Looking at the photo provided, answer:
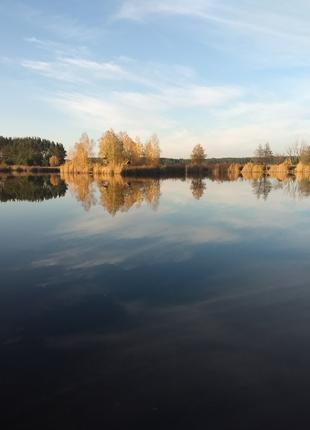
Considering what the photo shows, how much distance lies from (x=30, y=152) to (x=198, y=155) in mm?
51243

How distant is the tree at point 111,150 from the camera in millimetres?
64312

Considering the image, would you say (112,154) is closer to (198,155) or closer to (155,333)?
(198,155)

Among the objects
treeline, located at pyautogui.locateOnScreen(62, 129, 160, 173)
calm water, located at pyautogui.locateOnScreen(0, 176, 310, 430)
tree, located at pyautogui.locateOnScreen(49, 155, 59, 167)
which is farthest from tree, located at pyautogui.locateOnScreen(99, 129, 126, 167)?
calm water, located at pyautogui.locateOnScreen(0, 176, 310, 430)

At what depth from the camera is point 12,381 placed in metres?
4.43

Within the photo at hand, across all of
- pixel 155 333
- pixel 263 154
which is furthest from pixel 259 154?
pixel 155 333

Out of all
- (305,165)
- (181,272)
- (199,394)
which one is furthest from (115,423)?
(305,165)

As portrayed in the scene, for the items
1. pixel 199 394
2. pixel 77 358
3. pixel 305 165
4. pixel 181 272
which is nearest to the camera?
pixel 199 394

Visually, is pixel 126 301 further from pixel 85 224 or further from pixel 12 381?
pixel 85 224

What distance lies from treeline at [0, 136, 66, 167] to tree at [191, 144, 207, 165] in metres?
44.6

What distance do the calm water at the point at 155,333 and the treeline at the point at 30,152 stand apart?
341 feet

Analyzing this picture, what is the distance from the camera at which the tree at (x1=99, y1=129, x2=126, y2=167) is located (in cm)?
6431

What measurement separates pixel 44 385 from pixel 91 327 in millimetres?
1546

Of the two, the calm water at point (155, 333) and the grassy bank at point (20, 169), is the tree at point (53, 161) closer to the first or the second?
the grassy bank at point (20, 169)

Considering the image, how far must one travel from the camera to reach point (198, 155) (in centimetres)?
9262
